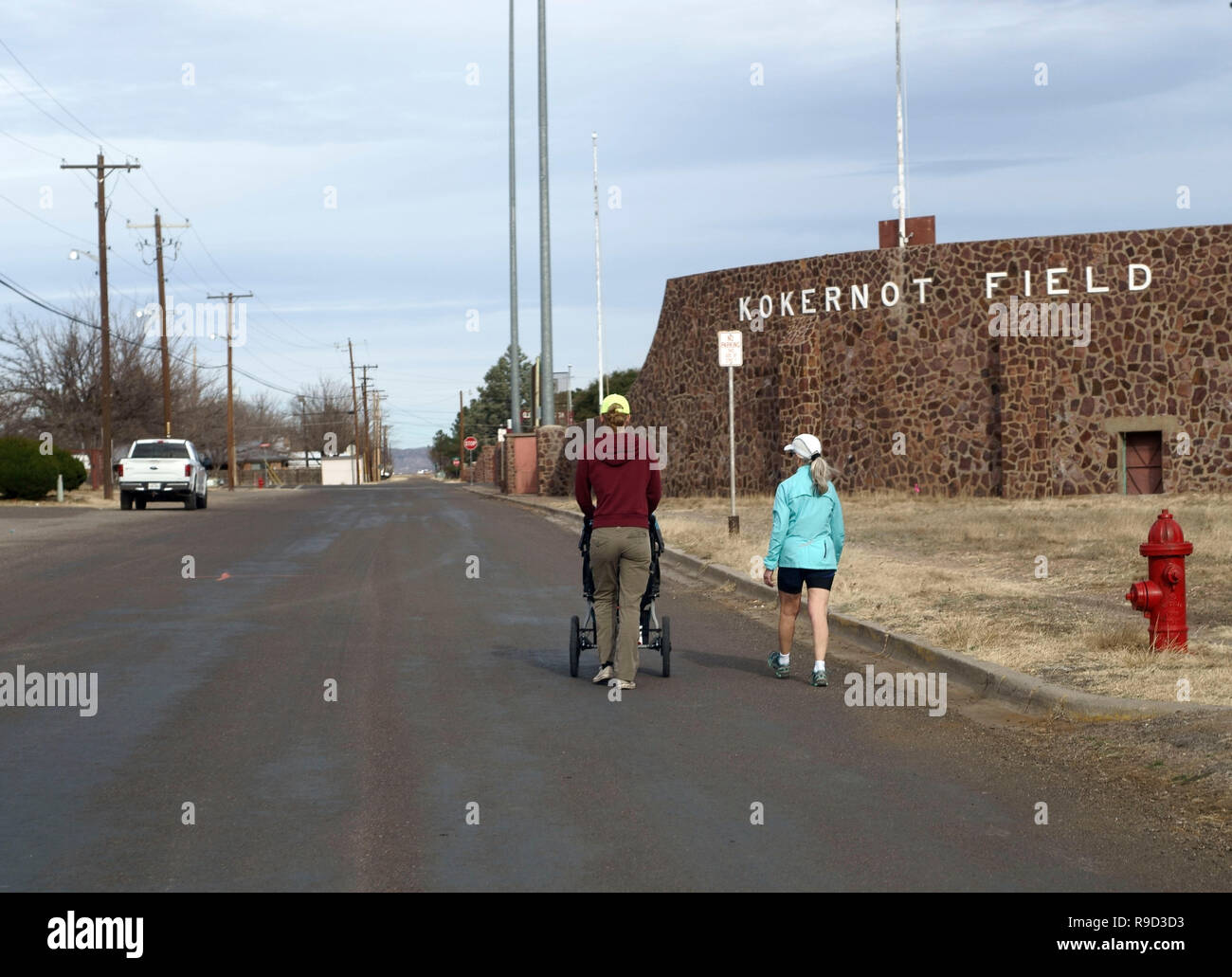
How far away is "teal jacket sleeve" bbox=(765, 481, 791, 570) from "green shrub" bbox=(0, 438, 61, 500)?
36659 millimetres

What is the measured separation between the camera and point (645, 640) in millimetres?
10219

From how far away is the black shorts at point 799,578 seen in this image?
970 centimetres

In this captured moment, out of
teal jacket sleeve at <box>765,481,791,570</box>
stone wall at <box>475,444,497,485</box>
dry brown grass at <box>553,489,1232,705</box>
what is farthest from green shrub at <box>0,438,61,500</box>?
stone wall at <box>475,444,497,485</box>

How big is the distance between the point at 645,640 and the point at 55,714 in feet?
13.2

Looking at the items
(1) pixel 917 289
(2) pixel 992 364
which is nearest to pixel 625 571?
(2) pixel 992 364

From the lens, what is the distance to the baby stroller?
972 centimetres

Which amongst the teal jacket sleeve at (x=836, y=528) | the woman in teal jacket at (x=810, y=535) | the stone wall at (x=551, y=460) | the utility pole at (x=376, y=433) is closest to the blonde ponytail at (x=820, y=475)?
the woman in teal jacket at (x=810, y=535)

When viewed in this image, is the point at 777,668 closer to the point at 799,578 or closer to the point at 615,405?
the point at 799,578

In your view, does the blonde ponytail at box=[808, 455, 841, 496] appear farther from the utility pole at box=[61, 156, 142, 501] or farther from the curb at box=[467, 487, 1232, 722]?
the utility pole at box=[61, 156, 142, 501]

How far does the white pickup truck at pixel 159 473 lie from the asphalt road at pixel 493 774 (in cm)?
2534

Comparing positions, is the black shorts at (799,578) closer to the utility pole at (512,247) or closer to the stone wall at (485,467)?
the utility pole at (512,247)

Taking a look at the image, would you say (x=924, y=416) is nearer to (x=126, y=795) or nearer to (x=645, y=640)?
(x=645, y=640)

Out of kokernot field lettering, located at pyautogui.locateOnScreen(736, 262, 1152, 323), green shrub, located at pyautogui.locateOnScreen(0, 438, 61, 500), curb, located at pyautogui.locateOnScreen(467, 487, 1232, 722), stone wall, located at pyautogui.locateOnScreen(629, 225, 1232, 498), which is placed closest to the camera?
curb, located at pyautogui.locateOnScreen(467, 487, 1232, 722)
